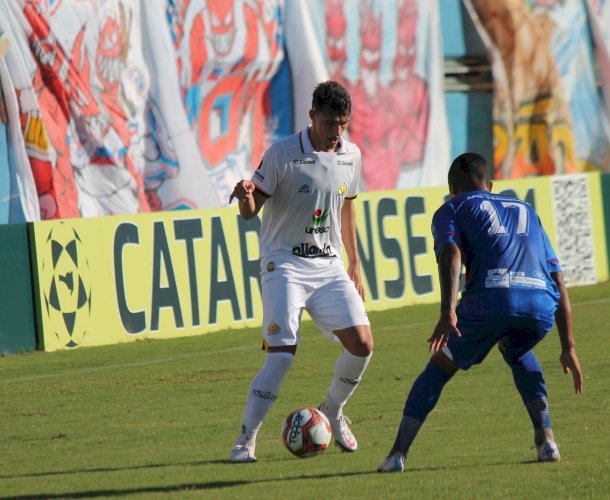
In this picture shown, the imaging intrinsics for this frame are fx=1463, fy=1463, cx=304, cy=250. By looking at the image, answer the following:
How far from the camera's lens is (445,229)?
737 cm

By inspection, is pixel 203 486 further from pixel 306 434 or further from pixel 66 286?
pixel 66 286

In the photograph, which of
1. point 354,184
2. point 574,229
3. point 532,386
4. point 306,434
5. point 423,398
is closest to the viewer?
point 423,398

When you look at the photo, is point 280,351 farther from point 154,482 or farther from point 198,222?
point 198,222

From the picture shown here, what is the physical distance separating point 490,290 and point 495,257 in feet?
0.56

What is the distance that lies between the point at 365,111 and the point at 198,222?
32.7 ft

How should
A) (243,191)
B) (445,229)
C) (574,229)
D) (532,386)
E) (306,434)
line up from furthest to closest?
1. (574,229)
2. (306,434)
3. (243,191)
4. (532,386)
5. (445,229)

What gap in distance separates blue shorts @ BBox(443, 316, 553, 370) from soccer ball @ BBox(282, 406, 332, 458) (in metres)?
1.04

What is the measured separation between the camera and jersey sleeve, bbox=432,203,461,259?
734 centimetres

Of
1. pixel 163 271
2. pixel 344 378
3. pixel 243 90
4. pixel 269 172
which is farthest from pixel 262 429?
pixel 243 90

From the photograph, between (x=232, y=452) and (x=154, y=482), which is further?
(x=232, y=452)

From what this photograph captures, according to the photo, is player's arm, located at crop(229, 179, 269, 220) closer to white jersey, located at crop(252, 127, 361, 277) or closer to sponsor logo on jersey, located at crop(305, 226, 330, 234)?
white jersey, located at crop(252, 127, 361, 277)

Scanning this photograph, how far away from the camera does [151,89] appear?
21609 millimetres

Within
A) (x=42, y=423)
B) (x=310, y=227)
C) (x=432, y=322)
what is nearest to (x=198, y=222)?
(x=432, y=322)

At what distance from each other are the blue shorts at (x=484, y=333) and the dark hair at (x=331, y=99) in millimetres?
1411
